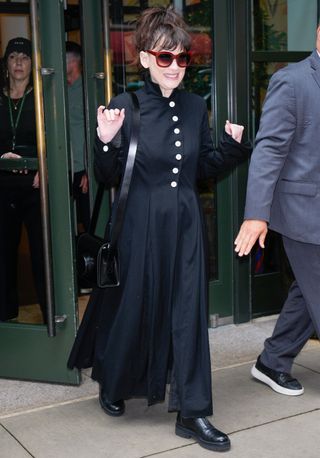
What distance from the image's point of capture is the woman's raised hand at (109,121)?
10.7 feet

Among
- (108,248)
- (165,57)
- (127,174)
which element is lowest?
(108,248)

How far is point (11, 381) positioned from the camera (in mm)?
4348

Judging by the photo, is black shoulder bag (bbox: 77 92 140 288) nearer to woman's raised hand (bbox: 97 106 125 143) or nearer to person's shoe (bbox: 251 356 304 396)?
woman's raised hand (bbox: 97 106 125 143)

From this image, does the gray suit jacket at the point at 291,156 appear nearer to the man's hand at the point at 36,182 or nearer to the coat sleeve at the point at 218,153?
the coat sleeve at the point at 218,153

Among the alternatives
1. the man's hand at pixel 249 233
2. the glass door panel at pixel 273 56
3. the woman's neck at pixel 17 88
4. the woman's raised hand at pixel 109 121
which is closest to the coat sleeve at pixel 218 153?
the man's hand at pixel 249 233

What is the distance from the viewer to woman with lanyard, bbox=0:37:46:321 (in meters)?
4.06

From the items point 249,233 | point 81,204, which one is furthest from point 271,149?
point 81,204

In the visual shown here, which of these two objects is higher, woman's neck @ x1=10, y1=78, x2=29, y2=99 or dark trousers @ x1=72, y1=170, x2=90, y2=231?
woman's neck @ x1=10, y1=78, x2=29, y2=99

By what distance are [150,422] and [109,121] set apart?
1508mm

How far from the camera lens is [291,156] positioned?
3490 mm

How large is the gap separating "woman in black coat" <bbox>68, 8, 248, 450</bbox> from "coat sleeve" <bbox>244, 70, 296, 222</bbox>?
16 centimetres

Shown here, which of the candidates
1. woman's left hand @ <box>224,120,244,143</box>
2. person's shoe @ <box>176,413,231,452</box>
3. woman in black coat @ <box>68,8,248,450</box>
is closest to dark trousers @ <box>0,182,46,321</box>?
woman in black coat @ <box>68,8,248,450</box>

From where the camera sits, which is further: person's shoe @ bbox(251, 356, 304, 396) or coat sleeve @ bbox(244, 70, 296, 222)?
person's shoe @ bbox(251, 356, 304, 396)

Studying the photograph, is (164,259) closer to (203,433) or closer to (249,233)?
(249,233)
